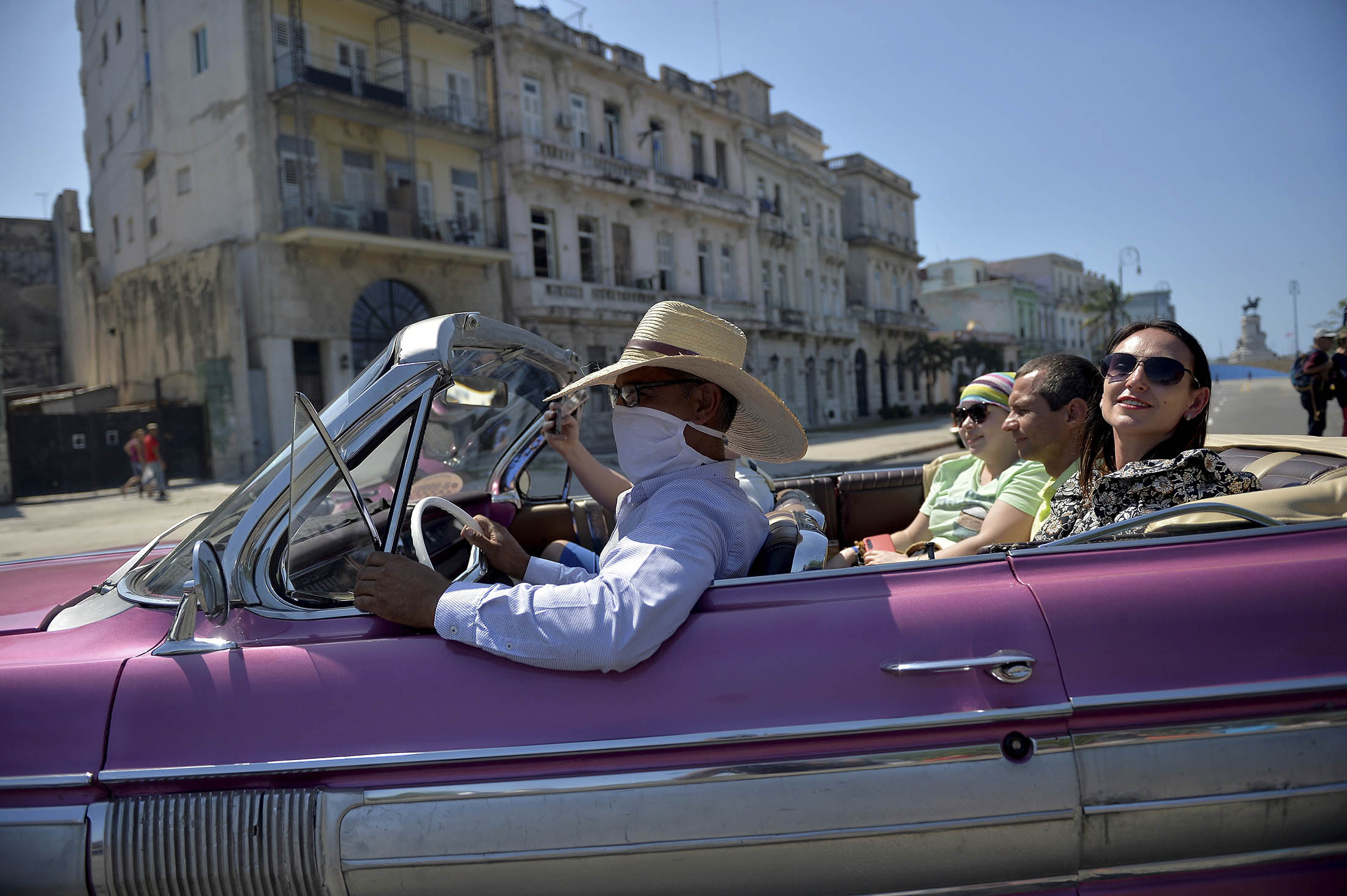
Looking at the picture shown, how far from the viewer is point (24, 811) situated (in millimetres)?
1501

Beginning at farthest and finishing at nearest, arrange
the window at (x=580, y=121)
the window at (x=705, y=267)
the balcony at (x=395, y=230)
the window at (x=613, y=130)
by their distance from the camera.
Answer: the window at (x=705, y=267)
the window at (x=613, y=130)
the window at (x=580, y=121)
the balcony at (x=395, y=230)

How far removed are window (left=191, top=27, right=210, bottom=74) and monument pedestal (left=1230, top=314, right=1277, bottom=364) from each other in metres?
57.4

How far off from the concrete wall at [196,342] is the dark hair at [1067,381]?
18.1m

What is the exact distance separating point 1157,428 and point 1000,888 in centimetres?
124

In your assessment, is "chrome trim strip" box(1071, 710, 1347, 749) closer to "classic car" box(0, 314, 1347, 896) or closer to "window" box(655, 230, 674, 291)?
"classic car" box(0, 314, 1347, 896)

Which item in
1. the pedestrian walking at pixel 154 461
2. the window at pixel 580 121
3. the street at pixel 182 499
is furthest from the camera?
the window at pixel 580 121

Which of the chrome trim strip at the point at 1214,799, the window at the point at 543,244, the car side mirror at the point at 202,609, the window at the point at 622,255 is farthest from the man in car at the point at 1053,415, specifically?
the window at the point at 622,255

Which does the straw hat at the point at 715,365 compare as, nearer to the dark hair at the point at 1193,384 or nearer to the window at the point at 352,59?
the dark hair at the point at 1193,384

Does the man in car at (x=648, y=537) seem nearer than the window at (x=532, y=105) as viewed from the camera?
Yes

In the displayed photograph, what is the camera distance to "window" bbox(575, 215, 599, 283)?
2534 centimetres

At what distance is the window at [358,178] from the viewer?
19.4m

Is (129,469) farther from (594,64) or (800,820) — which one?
(800,820)

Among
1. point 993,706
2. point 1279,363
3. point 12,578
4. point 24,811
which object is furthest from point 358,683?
point 1279,363

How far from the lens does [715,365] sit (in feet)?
6.44
